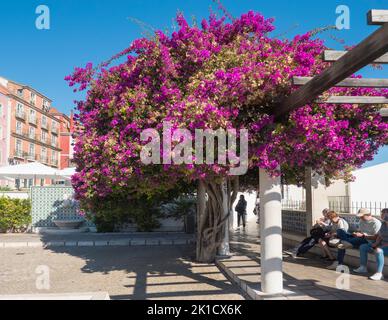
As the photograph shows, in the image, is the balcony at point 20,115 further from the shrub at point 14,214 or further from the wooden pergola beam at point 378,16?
the wooden pergola beam at point 378,16

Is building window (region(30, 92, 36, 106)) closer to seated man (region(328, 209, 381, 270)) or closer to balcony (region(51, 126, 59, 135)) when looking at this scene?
balcony (region(51, 126, 59, 135))

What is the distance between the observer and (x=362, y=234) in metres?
8.13

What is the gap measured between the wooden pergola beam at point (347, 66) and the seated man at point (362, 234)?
149 inches

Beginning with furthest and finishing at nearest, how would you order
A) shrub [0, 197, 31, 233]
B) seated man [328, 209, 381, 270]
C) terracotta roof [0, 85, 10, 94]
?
1. terracotta roof [0, 85, 10, 94]
2. shrub [0, 197, 31, 233]
3. seated man [328, 209, 381, 270]

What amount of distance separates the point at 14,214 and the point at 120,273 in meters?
9.92

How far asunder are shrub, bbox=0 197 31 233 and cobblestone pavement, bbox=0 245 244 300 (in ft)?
13.9

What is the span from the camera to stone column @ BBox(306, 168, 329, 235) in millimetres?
11461

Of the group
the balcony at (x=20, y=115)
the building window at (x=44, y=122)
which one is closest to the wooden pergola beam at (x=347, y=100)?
the balcony at (x=20, y=115)

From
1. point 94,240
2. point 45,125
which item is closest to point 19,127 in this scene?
point 45,125

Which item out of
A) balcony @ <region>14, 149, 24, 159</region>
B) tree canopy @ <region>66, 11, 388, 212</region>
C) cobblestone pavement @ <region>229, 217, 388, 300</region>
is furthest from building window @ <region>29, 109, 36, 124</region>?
tree canopy @ <region>66, 11, 388, 212</region>

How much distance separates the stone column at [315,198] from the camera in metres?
11.5
